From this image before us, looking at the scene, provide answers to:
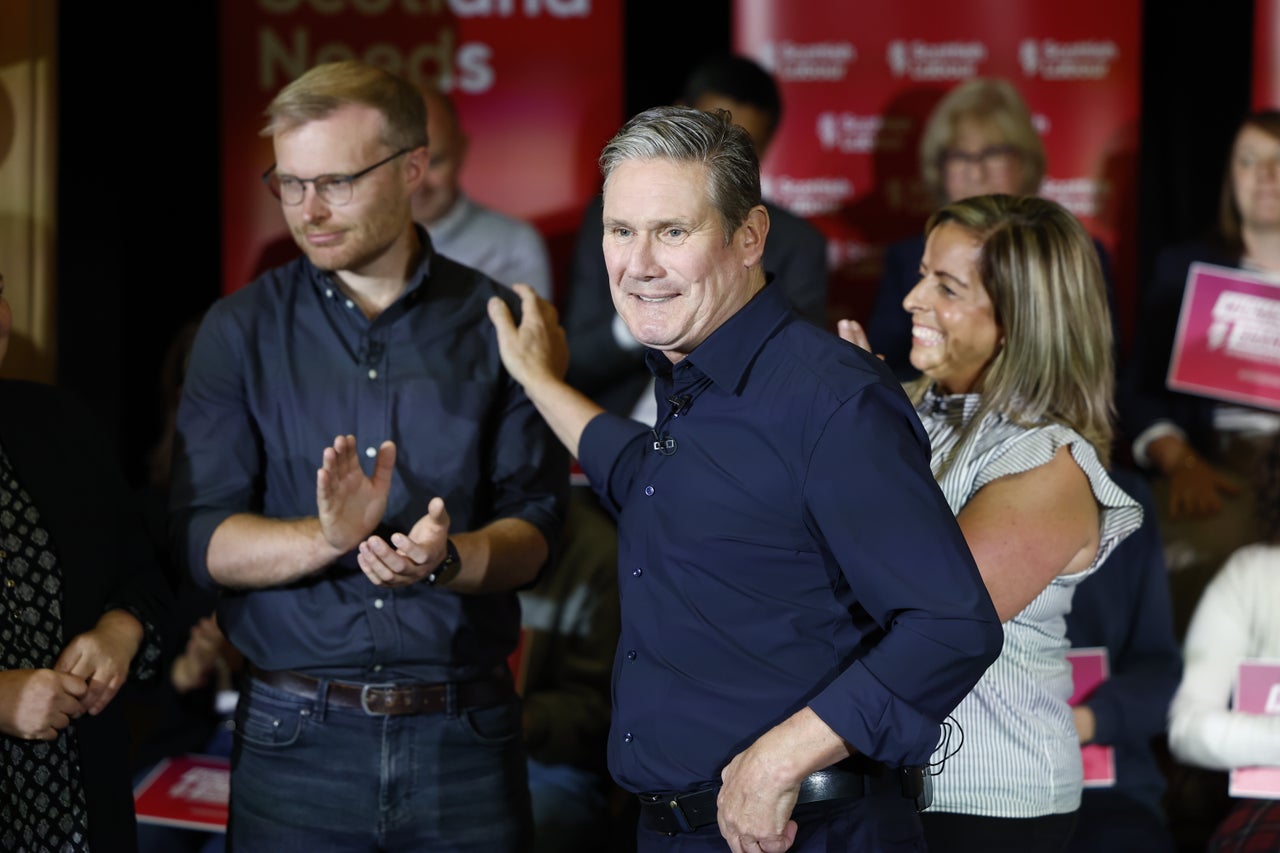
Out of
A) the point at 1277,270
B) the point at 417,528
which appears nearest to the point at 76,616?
the point at 417,528

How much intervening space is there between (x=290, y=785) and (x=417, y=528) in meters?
0.56

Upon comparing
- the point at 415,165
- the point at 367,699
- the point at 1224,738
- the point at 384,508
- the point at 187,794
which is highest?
the point at 415,165

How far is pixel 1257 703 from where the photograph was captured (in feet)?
11.5

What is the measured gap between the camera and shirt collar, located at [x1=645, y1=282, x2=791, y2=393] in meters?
2.05

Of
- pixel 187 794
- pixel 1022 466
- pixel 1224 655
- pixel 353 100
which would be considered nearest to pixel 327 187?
pixel 353 100

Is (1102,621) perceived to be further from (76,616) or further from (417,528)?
(76,616)

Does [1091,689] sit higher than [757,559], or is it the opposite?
[757,559]

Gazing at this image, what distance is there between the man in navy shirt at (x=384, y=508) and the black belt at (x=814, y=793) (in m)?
0.63

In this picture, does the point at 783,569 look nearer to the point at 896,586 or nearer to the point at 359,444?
the point at 896,586

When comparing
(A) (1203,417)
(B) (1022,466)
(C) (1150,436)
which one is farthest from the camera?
(A) (1203,417)

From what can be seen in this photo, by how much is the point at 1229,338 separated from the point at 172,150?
357 centimetres

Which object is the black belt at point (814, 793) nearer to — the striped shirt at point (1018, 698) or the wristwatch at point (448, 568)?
the striped shirt at point (1018, 698)

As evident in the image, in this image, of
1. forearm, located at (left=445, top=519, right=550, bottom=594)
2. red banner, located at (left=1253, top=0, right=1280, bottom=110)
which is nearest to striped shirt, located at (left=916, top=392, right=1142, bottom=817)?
forearm, located at (left=445, top=519, right=550, bottom=594)

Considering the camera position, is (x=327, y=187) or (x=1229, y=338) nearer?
(x=327, y=187)
